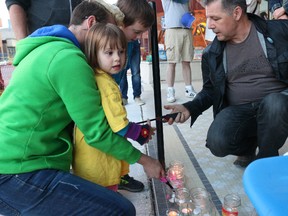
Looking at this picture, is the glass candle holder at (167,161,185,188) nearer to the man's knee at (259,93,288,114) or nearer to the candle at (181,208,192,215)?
the candle at (181,208,192,215)

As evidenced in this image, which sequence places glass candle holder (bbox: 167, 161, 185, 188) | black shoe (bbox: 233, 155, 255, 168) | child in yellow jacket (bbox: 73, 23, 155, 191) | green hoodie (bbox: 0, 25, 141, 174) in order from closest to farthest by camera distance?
green hoodie (bbox: 0, 25, 141, 174), child in yellow jacket (bbox: 73, 23, 155, 191), glass candle holder (bbox: 167, 161, 185, 188), black shoe (bbox: 233, 155, 255, 168)

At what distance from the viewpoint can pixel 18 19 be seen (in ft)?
5.20

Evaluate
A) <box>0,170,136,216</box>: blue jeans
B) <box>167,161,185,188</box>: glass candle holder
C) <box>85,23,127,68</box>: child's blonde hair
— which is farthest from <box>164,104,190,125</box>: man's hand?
<box>0,170,136,216</box>: blue jeans

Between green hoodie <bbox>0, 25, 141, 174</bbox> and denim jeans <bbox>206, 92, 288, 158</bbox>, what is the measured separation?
0.83 meters

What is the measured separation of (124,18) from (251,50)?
2.50 feet

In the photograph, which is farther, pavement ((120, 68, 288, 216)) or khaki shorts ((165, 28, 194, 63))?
khaki shorts ((165, 28, 194, 63))

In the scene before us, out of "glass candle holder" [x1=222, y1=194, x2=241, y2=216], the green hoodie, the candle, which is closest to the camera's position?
the green hoodie

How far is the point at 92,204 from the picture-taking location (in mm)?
1004

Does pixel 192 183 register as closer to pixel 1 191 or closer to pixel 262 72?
pixel 262 72

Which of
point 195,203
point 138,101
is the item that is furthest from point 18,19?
point 138,101

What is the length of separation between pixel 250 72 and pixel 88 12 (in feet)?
3.27

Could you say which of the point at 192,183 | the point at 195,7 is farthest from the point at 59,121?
the point at 195,7

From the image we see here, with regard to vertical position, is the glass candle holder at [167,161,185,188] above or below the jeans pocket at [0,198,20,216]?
below

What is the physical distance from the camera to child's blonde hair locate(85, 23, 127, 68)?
110 centimetres
